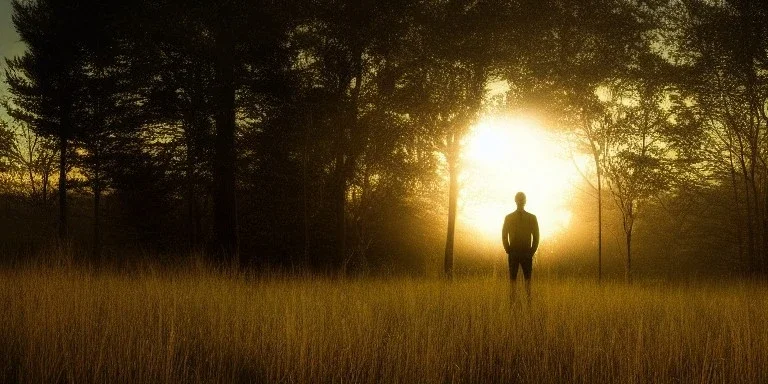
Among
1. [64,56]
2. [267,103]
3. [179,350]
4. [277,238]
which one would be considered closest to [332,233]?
[277,238]

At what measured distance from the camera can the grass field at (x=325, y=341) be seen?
502cm

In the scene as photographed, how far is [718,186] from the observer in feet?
97.7

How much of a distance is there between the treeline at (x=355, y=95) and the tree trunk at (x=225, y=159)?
5cm

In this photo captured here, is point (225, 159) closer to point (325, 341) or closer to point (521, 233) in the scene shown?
point (521, 233)

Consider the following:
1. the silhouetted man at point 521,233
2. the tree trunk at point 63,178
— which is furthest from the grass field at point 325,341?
Answer: the tree trunk at point 63,178

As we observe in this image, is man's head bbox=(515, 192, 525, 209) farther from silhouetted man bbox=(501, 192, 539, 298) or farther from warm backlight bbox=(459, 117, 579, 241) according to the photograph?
warm backlight bbox=(459, 117, 579, 241)

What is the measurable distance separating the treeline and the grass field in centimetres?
620

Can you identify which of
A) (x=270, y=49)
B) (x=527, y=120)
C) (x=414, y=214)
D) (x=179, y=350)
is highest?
(x=270, y=49)

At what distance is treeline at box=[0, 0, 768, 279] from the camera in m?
15.2

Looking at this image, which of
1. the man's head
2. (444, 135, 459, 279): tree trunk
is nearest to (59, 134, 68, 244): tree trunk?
(444, 135, 459, 279): tree trunk

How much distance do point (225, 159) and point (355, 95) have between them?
4.82 m

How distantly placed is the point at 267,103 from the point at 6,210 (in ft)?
98.8

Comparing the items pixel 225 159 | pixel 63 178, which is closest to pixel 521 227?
pixel 225 159

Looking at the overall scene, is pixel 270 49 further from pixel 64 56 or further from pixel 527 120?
pixel 64 56
